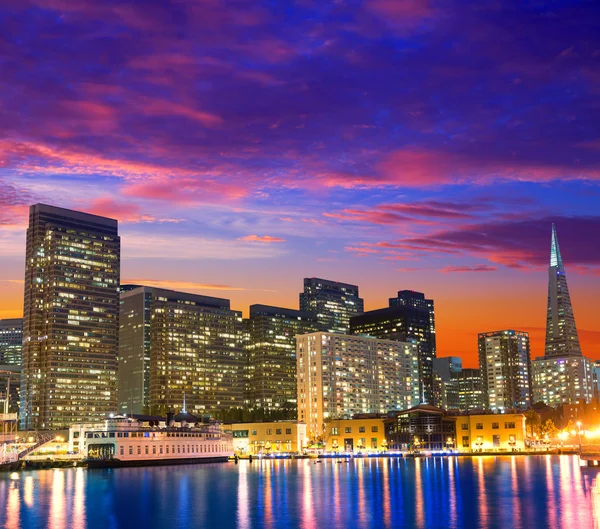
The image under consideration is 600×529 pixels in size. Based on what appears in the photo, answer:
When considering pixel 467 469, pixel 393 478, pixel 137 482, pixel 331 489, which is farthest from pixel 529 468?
pixel 137 482

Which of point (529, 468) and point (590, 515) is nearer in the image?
point (590, 515)

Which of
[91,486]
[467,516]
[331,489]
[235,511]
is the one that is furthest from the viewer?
[91,486]

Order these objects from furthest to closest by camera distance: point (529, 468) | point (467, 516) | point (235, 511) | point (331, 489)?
point (529, 468)
point (331, 489)
point (235, 511)
point (467, 516)

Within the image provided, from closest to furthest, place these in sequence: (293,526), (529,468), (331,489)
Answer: (293,526) < (331,489) < (529,468)

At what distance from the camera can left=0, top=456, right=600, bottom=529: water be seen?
85312mm

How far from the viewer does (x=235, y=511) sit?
96.6 m

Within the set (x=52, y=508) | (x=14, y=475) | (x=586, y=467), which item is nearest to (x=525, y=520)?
(x=52, y=508)

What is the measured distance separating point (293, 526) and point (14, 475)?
10943 cm

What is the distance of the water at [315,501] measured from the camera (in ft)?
280

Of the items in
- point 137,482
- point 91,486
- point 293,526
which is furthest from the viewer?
point 137,482

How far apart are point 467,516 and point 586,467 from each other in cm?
7353

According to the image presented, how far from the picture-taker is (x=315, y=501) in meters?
106

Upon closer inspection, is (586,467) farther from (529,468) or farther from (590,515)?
(590,515)

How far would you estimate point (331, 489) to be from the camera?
4926 inches
